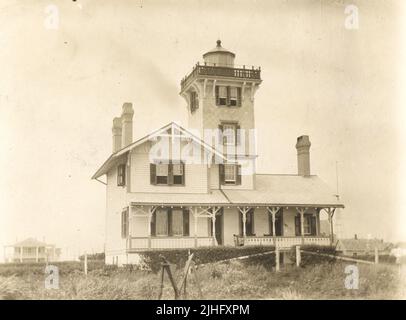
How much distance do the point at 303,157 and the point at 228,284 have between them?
1389 cm

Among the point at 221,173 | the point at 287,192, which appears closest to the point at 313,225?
the point at 287,192

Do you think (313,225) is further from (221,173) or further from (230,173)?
(221,173)

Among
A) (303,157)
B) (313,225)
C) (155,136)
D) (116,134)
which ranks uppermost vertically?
(116,134)

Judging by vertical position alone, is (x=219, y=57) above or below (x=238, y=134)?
above

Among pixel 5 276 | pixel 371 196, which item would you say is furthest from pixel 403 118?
pixel 5 276

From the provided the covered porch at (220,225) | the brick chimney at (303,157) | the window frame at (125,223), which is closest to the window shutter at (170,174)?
the covered porch at (220,225)

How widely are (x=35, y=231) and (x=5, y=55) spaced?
908 cm

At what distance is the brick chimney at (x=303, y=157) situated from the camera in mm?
36688

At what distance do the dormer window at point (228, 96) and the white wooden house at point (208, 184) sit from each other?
2.3 inches

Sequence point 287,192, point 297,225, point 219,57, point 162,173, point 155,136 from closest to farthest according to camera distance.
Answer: point 155,136 → point 162,173 → point 287,192 → point 297,225 → point 219,57

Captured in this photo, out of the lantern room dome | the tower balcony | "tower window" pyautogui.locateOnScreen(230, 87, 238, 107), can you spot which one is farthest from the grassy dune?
the lantern room dome

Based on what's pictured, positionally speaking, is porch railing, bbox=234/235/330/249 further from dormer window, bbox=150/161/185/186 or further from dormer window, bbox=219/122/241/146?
dormer window, bbox=219/122/241/146

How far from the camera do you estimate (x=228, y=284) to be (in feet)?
83.3
